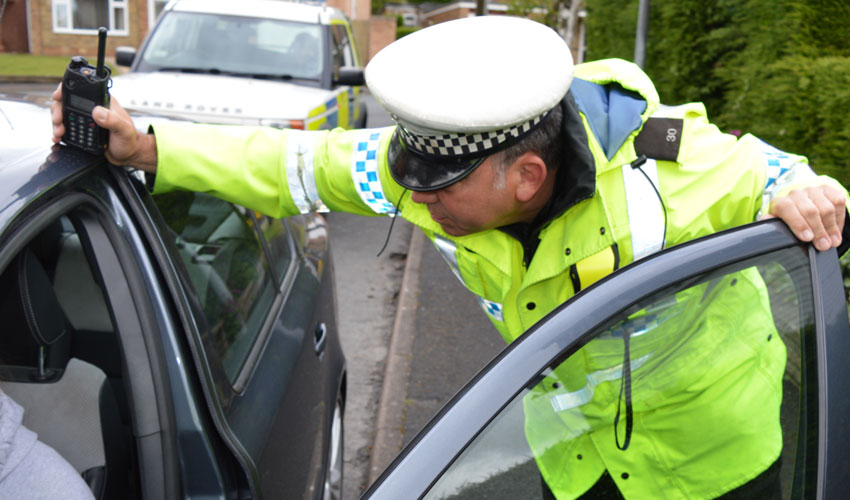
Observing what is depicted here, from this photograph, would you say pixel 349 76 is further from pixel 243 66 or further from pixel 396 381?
pixel 396 381

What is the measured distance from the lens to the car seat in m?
1.80

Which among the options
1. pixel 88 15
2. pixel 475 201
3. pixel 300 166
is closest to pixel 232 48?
pixel 300 166

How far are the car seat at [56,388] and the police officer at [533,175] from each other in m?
0.37

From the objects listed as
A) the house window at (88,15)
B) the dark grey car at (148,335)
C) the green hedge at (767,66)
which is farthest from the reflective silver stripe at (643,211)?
the house window at (88,15)

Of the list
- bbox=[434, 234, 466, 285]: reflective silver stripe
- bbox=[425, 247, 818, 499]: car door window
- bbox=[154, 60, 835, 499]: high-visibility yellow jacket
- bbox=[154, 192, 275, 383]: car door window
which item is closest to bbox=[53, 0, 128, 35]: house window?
bbox=[154, 192, 275, 383]: car door window

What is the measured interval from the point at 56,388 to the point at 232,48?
5.41 meters

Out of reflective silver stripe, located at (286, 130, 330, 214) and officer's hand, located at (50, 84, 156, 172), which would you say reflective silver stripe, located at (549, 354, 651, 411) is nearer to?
reflective silver stripe, located at (286, 130, 330, 214)

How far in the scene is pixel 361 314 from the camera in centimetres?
552

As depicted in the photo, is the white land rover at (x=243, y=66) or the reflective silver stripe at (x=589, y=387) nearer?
the reflective silver stripe at (x=589, y=387)

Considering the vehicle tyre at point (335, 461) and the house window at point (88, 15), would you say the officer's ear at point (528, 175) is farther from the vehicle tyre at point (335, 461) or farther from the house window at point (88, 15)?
the house window at point (88, 15)

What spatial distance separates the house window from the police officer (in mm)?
26259

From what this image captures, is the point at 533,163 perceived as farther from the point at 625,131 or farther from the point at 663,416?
the point at 663,416

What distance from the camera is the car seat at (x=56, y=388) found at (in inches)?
70.9

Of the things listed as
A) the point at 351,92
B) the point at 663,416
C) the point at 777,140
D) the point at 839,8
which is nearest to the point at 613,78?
the point at 663,416
